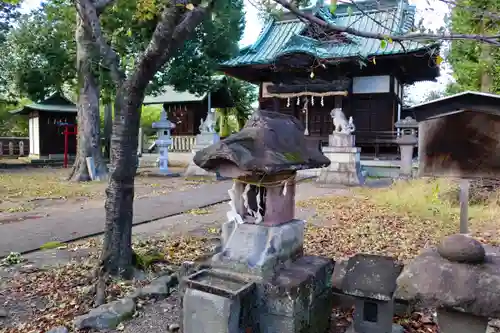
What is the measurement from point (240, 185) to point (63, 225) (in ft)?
16.5

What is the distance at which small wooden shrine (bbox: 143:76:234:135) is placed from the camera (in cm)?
2372

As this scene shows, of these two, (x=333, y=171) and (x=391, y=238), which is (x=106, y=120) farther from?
(x=391, y=238)

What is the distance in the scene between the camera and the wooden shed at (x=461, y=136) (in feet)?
16.6

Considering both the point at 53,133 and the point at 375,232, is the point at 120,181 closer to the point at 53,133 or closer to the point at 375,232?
the point at 375,232

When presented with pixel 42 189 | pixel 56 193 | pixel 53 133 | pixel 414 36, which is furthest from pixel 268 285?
pixel 53 133

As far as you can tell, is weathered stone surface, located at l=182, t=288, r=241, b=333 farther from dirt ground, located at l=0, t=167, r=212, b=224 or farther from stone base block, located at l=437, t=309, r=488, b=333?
dirt ground, located at l=0, t=167, r=212, b=224

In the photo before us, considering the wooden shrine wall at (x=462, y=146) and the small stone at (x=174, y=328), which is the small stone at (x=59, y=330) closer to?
the small stone at (x=174, y=328)

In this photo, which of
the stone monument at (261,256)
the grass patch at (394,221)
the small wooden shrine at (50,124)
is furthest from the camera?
the small wooden shrine at (50,124)

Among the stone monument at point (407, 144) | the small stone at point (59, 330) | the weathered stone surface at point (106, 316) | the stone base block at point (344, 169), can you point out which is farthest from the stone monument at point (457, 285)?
the stone monument at point (407, 144)

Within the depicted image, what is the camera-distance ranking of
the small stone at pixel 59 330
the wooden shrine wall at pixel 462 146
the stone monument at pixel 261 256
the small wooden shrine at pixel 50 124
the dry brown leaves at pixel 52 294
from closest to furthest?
the stone monument at pixel 261 256 < the small stone at pixel 59 330 < the dry brown leaves at pixel 52 294 < the wooden shrine wall at pixel 462 146 < the small wooden shrine at pixel 50 124

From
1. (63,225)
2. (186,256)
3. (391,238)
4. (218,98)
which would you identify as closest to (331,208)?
(391,238)

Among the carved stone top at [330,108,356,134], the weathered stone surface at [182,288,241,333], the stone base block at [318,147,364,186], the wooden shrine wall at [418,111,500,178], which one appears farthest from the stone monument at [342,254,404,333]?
the carved stone top at [330,108,356,134]

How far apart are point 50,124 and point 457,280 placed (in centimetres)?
2614

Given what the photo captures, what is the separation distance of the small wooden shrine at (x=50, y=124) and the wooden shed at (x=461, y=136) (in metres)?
22.8
